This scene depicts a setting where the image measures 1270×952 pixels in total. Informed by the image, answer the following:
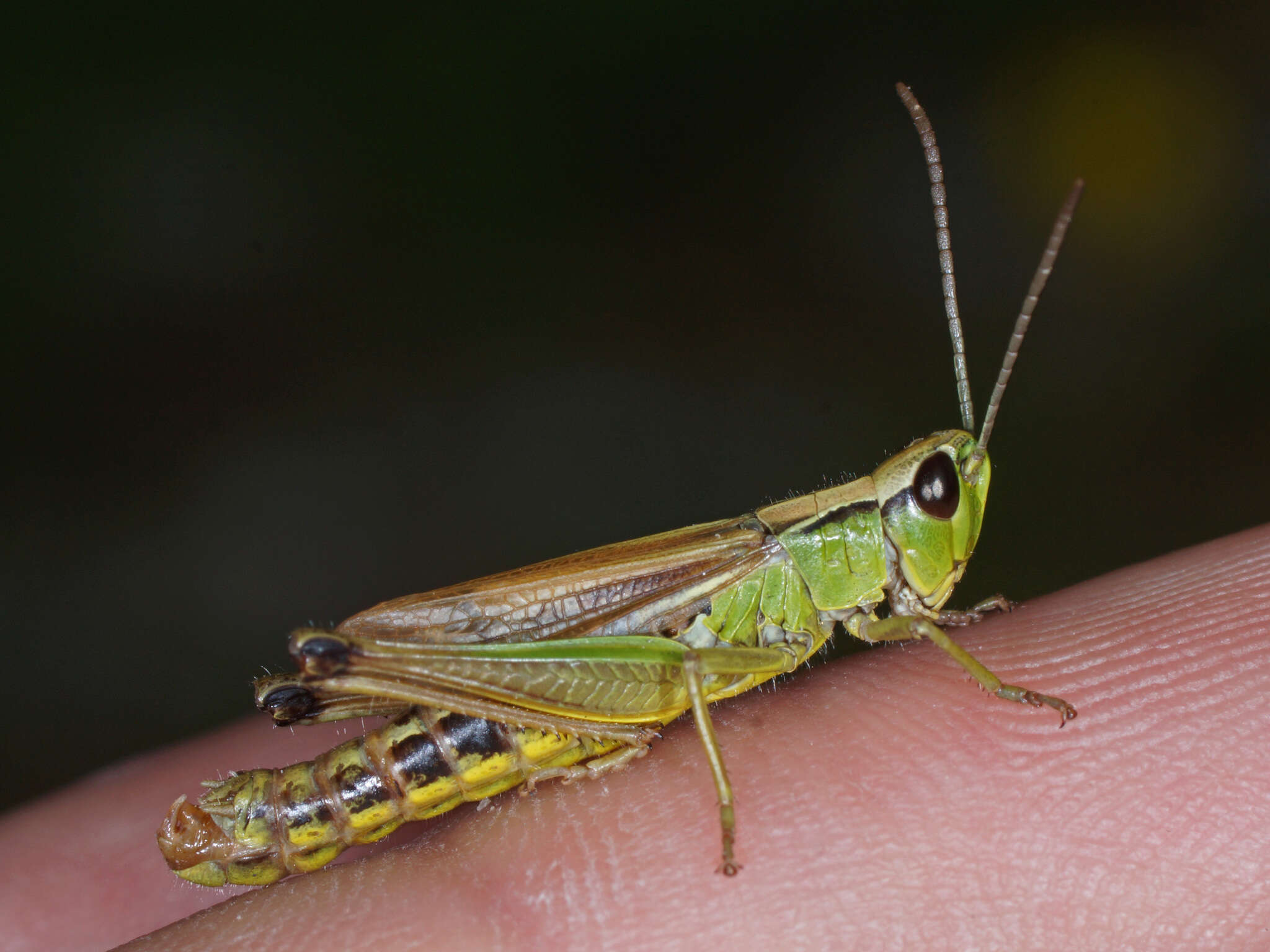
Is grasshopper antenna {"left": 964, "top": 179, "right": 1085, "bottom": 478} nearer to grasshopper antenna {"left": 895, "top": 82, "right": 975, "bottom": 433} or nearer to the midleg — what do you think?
grasshopper antenna {"left": 895, "top": 82, "right": 975, "bottom": 433}

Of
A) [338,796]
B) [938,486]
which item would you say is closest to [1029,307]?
[938,486]

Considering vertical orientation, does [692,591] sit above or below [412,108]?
below

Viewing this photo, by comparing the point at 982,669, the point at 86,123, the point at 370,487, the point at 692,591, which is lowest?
the point at 982,669

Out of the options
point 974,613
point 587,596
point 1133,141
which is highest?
point 1133,141

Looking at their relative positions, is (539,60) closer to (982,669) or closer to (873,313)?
(873,313)

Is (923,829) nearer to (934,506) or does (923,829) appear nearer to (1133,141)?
(934,506)

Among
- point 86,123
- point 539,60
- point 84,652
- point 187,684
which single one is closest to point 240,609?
point 187,684
